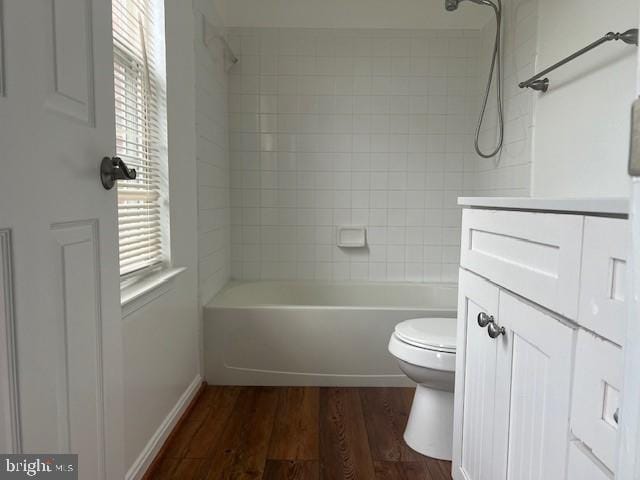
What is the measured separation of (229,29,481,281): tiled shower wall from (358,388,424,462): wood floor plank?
93cm

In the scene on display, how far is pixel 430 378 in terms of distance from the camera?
162 centimetres

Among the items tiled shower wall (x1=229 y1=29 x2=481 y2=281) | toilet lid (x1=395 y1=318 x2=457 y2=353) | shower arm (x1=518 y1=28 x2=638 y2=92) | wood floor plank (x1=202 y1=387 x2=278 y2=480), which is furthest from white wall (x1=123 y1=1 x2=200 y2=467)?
shower arm (x1=518 y1=28 x2=638 y2=92)

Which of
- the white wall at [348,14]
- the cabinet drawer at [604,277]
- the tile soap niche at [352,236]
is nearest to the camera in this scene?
the cabinet drawer at [604,277]

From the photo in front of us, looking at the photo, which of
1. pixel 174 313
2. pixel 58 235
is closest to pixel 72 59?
pixel 58 235

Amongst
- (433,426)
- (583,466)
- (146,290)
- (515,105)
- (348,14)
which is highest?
(348,14)

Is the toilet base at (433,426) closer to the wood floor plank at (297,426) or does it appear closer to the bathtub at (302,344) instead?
the wood floor plank at (297,426)

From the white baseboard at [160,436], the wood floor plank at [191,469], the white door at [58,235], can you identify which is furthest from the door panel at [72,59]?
the wood floor plank at [191,469]

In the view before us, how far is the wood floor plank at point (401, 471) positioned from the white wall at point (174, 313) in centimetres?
84

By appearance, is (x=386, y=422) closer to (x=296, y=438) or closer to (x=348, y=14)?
(x=296, y=438)

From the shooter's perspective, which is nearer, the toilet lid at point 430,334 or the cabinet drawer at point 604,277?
the cabinet drawer at point 604,277

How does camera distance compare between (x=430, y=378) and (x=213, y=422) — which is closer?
(x=430, y=378)

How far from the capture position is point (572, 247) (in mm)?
732

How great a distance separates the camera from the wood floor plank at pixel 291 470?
1.51m

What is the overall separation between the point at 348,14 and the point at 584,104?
164 centimetres
